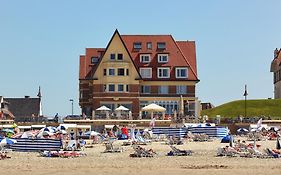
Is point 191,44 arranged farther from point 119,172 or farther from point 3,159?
point 119,172

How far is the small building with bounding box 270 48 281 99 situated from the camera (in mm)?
89188

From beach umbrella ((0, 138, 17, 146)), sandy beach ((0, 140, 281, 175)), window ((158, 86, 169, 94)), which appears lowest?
sandy beach ((0, 140, 281, 175))

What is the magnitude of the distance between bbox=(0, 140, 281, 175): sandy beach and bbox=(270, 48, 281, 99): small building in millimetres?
56524

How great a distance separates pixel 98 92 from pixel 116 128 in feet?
50.8

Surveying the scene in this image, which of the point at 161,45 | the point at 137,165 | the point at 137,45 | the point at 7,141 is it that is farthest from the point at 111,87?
the point at 137,165

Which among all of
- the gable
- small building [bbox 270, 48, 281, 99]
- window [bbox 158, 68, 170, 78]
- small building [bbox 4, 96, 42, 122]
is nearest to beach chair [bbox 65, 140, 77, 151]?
the gable

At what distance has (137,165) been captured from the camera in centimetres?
2906

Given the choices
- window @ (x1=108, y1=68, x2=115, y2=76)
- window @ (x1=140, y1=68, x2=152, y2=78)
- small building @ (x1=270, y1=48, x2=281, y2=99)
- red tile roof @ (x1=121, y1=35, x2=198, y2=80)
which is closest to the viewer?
window @ (x1=108, y1=68, x2=115, y2=76)

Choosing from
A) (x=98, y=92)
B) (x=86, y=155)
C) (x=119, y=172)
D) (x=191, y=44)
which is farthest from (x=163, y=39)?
(x=119, y=172)

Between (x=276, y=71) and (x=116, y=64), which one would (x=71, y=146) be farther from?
(x=276, y=71)

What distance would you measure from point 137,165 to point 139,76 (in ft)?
147

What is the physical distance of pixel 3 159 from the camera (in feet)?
108

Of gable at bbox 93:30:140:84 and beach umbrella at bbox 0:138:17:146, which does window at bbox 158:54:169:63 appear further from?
beach umbrella at bbox 0:138:17:146

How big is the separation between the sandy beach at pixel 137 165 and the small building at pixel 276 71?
5652 cm
